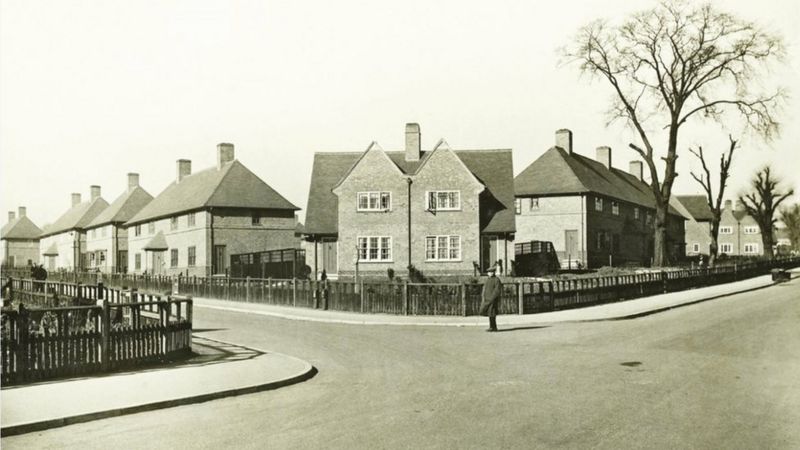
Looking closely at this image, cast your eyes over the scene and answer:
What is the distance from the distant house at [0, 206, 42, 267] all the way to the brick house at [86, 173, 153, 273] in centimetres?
2962

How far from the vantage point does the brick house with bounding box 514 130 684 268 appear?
5038 cm

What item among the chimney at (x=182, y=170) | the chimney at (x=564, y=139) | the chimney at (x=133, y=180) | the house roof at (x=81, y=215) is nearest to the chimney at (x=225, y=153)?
the chimney at (x=182, y=170)

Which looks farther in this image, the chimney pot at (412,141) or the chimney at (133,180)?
the chimney at (133,180)

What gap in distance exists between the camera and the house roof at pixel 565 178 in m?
Result: 51.5

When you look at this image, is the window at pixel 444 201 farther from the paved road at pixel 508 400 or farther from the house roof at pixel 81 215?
the house roof at pixel 81 215

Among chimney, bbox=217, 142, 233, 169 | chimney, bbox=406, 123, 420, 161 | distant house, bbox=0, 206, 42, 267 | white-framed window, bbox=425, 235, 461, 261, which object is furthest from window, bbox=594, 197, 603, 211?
distant house, bbox=0, 206, 42, 267

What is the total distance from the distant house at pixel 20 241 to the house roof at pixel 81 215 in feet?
42.5

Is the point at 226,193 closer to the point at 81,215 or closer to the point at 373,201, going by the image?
the point at 373,201

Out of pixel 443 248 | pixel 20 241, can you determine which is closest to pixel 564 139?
pixel 443 248

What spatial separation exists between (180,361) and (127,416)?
466cm

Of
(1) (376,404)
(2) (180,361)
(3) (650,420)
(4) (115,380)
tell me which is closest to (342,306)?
(2) (180,361)

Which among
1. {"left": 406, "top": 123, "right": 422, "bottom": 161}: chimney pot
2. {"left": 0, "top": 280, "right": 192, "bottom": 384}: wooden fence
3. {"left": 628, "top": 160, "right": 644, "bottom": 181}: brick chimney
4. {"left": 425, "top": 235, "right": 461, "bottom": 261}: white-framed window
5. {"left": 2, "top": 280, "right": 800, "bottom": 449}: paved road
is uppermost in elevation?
{"left": 628, "top": 160, "right": 644, "bottom": 181}: brick chimney

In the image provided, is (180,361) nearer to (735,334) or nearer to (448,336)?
(448,336)

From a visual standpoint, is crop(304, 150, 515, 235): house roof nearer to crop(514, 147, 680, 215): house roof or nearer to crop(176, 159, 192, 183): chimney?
crop(514, 147, 680, 215): house roof
